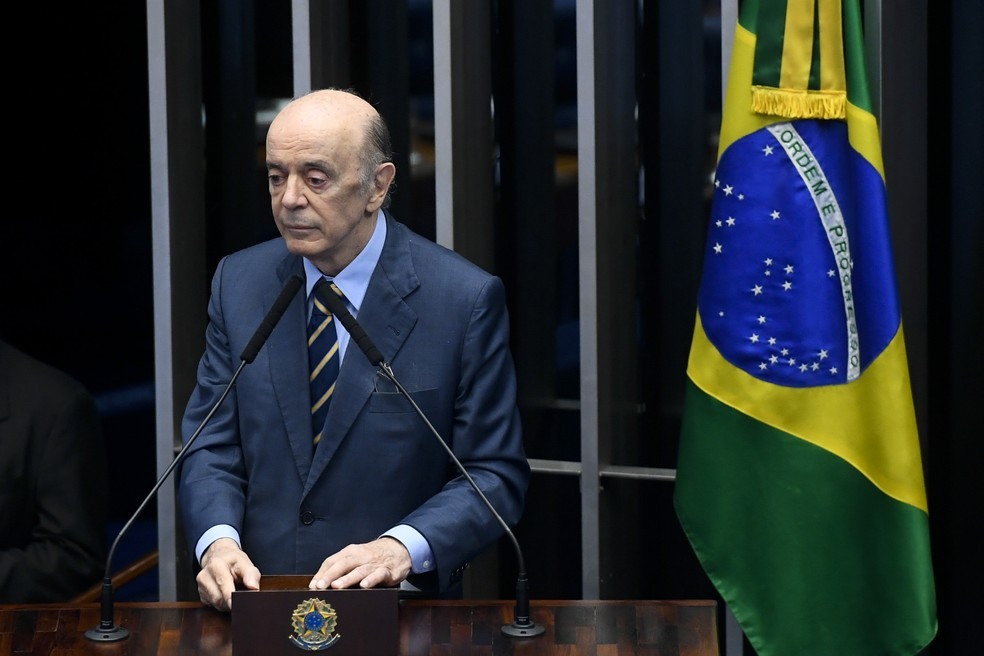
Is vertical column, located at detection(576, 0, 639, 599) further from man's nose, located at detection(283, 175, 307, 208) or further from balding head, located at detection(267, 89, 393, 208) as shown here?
man's nose, located at detection(283, 175, 307, 208)

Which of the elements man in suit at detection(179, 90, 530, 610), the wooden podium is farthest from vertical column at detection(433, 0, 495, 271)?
the wooden podium

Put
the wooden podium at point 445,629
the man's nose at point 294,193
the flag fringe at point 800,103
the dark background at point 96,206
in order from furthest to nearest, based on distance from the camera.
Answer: the dark background at point 96,206 < the flag fringe at point 800,103 < the man's nose at point 294,193 < the wooden podium at point 445,629

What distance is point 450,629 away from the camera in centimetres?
238

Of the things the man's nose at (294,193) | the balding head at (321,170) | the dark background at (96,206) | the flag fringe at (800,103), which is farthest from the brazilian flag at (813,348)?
the dark background at (96,206)

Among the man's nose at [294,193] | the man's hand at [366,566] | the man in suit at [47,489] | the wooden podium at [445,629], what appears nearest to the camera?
the wooden podium at [445,629]

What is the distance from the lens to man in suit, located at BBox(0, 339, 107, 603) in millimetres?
3697

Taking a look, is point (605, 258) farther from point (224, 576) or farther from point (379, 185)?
point (224, 576)

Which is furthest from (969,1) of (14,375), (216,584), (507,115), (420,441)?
(14,375)

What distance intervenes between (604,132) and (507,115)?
12.9 inches

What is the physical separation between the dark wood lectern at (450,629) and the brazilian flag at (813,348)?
0.92 metres

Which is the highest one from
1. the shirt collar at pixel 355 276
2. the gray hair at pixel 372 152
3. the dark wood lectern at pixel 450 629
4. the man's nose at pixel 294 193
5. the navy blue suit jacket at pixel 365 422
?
the gray hair at pixel 372 152

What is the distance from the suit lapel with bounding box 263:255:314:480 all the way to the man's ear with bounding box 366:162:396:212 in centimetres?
22

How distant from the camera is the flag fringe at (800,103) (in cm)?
323

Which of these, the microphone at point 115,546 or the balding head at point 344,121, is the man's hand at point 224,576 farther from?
the balding head at point 344,121
